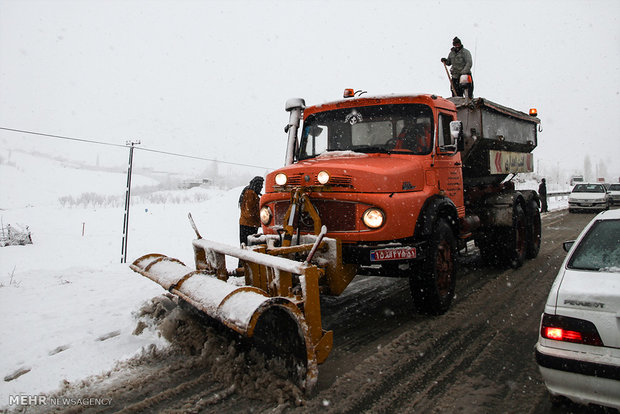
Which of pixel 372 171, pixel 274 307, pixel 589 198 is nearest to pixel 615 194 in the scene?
pixel 589 198

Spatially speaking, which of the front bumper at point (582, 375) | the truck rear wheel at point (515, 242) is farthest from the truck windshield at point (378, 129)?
the truck rear wheel at point (515, 242)

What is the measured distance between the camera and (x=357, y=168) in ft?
14.9

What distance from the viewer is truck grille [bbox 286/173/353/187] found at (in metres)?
4.51

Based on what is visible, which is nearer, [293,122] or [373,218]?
[373,218]

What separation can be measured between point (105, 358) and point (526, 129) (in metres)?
9.29

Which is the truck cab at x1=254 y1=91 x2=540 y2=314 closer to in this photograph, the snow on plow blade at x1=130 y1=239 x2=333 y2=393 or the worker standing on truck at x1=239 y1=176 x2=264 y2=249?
the snow on plow blade at x1=130 y1=239 x2=333 y2=393

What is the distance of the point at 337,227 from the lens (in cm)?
462

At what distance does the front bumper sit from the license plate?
6.04 feet

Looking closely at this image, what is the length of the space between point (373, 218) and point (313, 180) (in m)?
0.80

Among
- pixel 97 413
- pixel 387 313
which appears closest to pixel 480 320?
pixel 387 313

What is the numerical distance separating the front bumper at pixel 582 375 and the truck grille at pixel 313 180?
2.42 metres

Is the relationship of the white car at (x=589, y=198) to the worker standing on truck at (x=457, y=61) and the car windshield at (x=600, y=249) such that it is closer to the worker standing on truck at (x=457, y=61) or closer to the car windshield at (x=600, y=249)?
the worker standing on truck at (x=457, y=61)

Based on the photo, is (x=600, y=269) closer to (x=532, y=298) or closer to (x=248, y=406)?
(x=248, y=406)

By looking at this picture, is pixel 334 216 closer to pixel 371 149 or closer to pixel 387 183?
pixel 387 183
